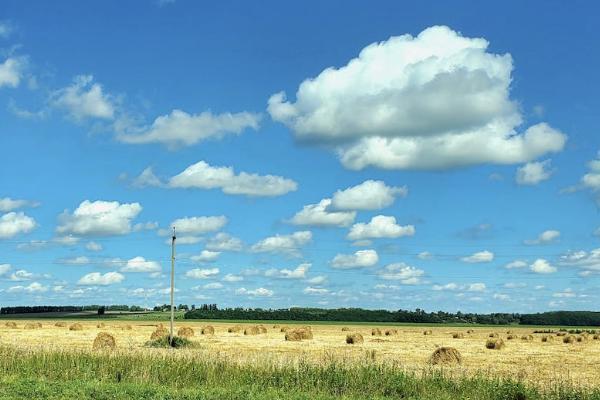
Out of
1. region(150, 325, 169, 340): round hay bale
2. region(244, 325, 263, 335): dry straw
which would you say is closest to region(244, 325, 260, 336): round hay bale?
region(244, 325, 263, 335): dry straw

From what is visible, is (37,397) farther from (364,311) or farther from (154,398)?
(364,311)

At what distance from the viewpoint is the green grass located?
19.4 meters

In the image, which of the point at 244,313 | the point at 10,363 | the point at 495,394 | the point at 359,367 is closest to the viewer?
the point at 495,394

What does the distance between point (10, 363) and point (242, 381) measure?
9.44m

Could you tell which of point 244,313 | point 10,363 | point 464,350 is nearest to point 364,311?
point 244,313

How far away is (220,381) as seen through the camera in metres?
22.6

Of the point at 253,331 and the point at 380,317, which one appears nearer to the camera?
the point at 253,331

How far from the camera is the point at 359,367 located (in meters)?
23.6

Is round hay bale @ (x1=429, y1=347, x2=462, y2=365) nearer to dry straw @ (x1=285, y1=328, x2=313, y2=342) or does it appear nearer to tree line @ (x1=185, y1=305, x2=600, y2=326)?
dry straw @ (x1=285, y1=328, x2=313, y2=342)

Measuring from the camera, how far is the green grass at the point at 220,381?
763 inches

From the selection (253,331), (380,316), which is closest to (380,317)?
(380,316)

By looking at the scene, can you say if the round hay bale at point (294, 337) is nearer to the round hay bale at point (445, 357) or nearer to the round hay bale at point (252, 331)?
the round hay bale at point (252, 331)

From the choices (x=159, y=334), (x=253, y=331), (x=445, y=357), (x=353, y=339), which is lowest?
(x=445, y=357)

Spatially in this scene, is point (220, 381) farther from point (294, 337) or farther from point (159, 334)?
point (294, 337)
